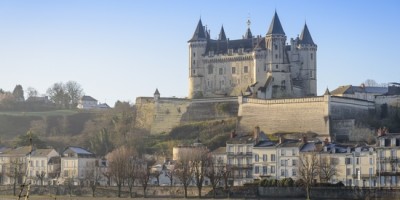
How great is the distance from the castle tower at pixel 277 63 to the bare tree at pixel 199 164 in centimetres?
2743

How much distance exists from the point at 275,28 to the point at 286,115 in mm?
15859

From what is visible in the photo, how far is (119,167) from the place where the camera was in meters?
73.2

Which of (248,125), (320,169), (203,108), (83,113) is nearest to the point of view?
(320,169)

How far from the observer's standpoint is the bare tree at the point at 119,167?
7225cm

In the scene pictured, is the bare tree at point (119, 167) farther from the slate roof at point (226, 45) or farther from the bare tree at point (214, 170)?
the slate roof at point (226, 45)

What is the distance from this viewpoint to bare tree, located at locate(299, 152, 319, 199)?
62.5 m

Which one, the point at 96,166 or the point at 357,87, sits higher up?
the point at 357,87

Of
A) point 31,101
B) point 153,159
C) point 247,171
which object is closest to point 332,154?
point 247,171

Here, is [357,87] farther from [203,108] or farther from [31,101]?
[31,101]

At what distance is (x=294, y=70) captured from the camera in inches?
4173

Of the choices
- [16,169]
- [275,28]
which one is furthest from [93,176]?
[275,28]

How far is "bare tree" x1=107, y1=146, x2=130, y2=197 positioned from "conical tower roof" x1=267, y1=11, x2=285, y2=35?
109ft

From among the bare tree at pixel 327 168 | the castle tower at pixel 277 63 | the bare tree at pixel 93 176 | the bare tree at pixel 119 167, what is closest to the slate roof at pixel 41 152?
the bare tree at pixel 93 176

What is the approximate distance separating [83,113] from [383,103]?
49634 mm
